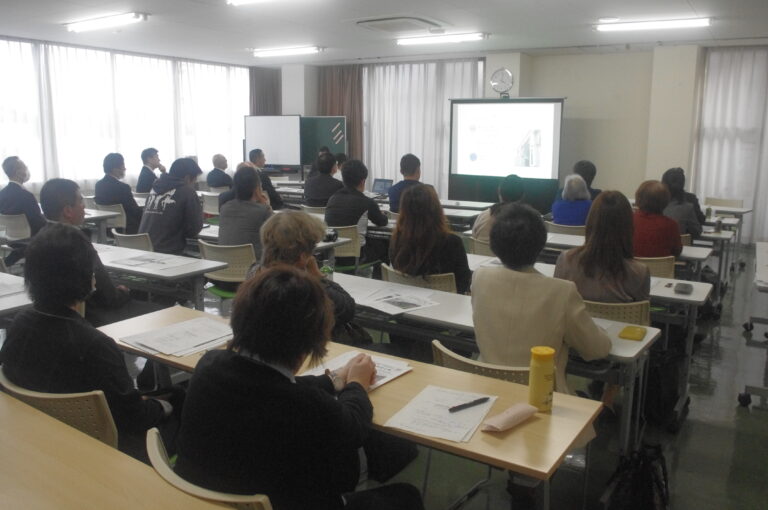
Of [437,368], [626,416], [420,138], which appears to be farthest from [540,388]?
[420,138]

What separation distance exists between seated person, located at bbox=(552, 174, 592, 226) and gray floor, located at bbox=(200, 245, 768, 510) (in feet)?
5.92

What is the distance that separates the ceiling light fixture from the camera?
9405 millimetres

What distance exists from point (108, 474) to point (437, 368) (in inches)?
42.6

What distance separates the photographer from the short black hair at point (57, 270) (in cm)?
190

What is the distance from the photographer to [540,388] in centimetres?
184

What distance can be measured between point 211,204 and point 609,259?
5.72 m

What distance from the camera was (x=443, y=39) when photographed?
27.4 ft

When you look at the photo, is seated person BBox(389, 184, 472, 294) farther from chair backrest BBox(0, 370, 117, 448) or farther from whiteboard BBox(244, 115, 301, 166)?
whiteboard BBox(244, 115, 301, 166)

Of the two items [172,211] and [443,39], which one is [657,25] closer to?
[443,39]

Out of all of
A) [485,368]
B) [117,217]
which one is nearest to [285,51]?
[117,217]

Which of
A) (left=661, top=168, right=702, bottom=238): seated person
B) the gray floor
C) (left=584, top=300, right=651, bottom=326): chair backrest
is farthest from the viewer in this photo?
(left=661, top=168, right=702, bottom=238): seated person

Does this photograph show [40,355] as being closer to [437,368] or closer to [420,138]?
[437,368]

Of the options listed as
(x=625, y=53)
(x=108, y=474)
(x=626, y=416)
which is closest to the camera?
(x=108, y=474)

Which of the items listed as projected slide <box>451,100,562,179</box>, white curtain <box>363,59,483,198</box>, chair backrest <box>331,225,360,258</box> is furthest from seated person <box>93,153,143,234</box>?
white curtain <box>363,59,483,198</box>
